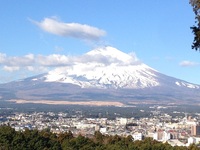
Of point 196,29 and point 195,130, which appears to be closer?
point 196,29

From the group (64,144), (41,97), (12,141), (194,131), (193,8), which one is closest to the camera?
(193,8)

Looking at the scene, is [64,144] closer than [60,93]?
Yes

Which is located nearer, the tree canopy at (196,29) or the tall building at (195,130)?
the tree canopy at (196,29)

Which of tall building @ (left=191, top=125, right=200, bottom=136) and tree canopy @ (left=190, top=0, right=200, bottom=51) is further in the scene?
tall building @ (left=191, top=125, right=200, bottom=136)

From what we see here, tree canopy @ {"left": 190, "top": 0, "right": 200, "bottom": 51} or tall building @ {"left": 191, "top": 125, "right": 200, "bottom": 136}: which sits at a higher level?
tree canopy @ {"left": 190, "top": 0, "right": 200, "bottom": 51}

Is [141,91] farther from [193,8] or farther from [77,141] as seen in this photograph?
[193,8]

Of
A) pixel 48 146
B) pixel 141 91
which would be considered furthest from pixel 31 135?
pixel 141 91

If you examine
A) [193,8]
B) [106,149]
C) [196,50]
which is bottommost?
[106,149]

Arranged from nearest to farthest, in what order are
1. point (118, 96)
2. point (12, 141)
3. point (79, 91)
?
point (12, 141) < point (118, 96) < point (79, 91)

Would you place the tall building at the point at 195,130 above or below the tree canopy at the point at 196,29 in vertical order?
below

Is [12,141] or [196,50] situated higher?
[196,50]
